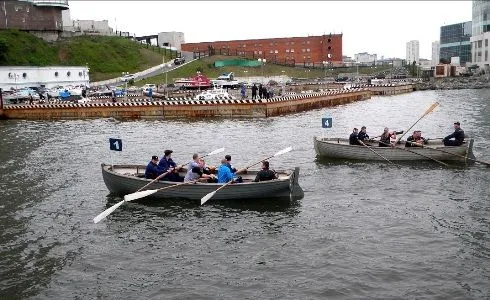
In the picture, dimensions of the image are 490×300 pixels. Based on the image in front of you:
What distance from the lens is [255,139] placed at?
3822 centimetres

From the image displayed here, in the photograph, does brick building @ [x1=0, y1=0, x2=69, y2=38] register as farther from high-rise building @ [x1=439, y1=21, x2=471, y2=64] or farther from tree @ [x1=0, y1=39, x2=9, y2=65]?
high-rise building @ [x1=439, y1=21, x2=471, y2=64]

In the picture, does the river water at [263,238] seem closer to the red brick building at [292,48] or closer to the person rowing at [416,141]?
the person rowing at [416,141]

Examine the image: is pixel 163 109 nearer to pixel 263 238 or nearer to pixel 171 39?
pixel 263 238

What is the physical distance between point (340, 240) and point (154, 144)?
2327cm

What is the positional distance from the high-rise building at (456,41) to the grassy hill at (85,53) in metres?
95.8

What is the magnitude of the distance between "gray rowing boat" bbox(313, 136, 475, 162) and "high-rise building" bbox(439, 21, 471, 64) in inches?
5298

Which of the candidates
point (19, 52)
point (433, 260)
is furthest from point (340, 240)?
point (19, 52)

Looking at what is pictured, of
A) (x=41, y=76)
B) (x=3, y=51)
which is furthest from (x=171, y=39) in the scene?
(x=41, y=76)

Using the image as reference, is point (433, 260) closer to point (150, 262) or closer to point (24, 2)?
point (150, 262)

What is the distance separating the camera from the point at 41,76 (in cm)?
7500

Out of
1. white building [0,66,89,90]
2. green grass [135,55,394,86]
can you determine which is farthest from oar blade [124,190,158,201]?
green grass [135,55,394,86]

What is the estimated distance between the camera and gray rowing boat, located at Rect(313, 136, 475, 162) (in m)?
27.4

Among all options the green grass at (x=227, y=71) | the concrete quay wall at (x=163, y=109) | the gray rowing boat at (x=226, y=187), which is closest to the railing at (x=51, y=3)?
the green grass at (x=227, y=71)

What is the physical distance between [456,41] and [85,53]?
12273 cm
